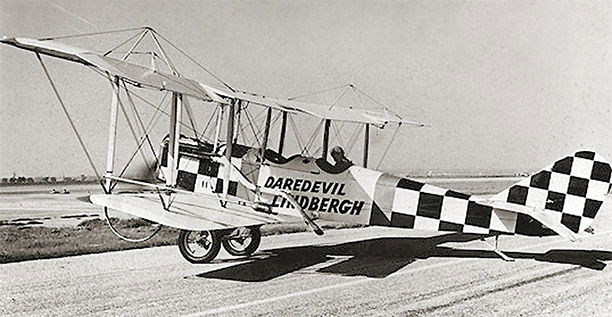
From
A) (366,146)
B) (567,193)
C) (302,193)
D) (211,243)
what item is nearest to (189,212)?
(211,243)

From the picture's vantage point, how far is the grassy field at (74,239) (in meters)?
7.32

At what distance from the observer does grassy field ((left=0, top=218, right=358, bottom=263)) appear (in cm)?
732

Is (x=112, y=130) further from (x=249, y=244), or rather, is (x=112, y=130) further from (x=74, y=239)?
(x=74, y=239)

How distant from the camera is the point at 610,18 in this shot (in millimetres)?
4922

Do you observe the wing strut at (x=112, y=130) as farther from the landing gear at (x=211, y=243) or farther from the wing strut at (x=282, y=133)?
the wing strut at (x=282, y=133)

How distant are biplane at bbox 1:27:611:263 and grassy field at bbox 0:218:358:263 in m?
1.13

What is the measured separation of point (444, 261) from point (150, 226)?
20.3ft

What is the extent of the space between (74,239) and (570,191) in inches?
283

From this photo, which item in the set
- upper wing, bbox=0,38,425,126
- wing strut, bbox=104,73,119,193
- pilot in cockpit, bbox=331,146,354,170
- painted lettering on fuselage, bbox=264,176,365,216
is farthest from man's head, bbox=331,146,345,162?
wing strut, bbox=104,73,119,193

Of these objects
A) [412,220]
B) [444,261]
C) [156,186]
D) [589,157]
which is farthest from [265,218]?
[589,157]

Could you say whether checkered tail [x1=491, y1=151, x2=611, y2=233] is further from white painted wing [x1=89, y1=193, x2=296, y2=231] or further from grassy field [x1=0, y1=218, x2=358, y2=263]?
grassy field [x1=0, y1=218, x2=358, y2=263]

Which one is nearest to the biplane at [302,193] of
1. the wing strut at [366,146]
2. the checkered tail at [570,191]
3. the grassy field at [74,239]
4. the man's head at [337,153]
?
the checkered tail at [570,191]

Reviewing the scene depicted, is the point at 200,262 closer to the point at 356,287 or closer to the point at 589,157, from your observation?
the point at 356,287

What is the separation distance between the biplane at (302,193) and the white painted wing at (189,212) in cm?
2
